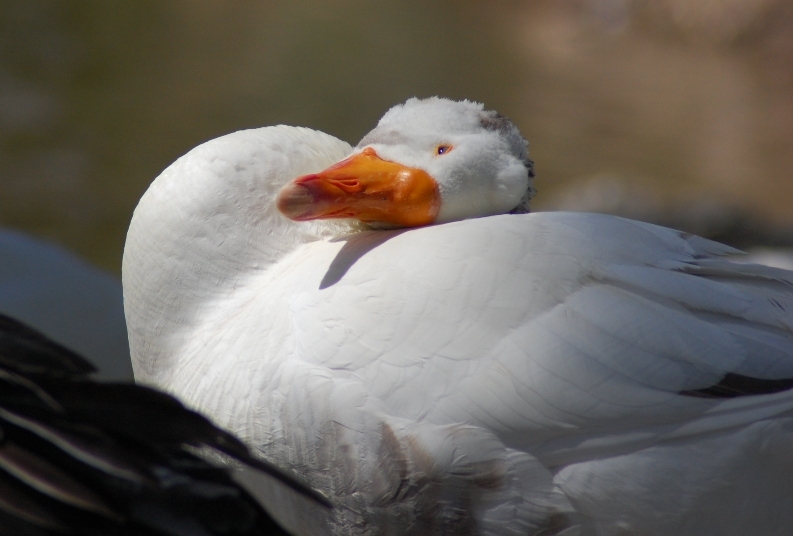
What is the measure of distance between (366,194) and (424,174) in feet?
0.47

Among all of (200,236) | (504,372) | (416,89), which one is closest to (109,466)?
(504,372)

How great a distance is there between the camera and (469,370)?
1.59m

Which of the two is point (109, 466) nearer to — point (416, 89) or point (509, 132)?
point (509, 132)

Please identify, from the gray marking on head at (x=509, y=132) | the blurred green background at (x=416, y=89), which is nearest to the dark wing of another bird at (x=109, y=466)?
the gray marking on head at (x=509, y=132)

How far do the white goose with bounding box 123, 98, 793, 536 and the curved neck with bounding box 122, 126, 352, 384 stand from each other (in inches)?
4.1

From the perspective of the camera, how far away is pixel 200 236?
1.94 meters

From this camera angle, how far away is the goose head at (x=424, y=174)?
1815 millimetres

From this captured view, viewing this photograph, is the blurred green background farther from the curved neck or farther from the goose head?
the curved neck

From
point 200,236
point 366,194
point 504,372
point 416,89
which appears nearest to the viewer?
point 504,372

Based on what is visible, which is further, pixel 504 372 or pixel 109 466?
pixel 504 372

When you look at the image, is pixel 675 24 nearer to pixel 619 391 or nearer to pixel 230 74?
pixel 230 74

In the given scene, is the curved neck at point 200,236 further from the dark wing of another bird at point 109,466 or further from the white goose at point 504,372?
the dark wing of another bird at point 109,466

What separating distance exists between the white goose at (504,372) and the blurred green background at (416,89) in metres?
3.83

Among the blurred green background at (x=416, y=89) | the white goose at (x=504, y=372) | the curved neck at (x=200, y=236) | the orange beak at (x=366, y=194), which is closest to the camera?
the white goose at (x=504, y=372)
